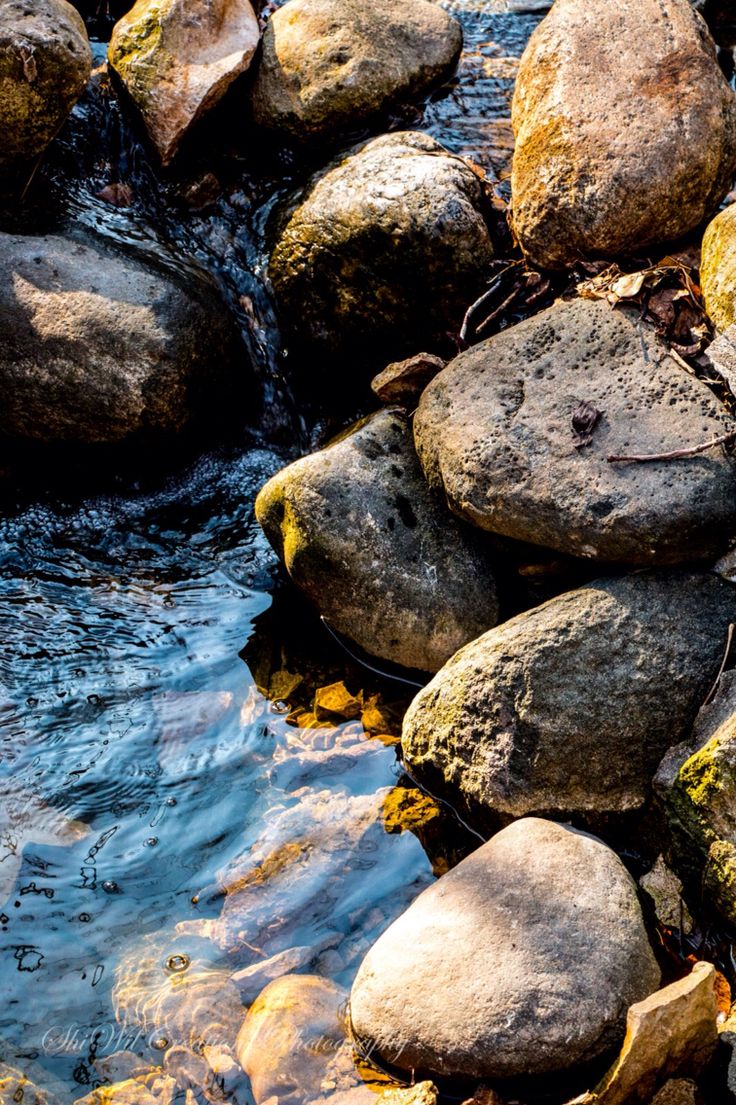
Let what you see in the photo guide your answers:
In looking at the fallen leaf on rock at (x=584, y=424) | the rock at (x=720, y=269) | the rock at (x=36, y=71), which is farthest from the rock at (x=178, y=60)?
the fallen leaf on rock at (x=584, y=424)

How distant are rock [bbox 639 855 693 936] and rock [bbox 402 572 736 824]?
0.71 ft

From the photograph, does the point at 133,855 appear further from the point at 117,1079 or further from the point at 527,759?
the point at 527,759

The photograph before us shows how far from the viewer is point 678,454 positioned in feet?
10.7

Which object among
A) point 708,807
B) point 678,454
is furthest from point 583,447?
point 708,807

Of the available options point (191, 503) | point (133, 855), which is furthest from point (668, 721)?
point (191, 503)

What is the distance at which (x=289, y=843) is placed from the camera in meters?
3.38

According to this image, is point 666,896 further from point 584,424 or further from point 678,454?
point 584,424

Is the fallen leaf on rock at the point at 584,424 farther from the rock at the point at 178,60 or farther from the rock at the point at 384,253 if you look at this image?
the rock at the point at 178,60

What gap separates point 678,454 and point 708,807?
46.6 inches

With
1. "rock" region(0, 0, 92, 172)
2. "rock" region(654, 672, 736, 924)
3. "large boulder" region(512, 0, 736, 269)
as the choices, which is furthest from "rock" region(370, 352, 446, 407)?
"rock" region(0, 0, 92, 172)

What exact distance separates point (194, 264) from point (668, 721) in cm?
341

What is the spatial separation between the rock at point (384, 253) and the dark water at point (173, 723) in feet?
1.19

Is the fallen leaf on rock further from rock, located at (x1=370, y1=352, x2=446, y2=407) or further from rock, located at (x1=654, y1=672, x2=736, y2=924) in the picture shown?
rock, located at (x1=654, y1=672, x2=736, y2=924)

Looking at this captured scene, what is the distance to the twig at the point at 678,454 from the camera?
3258 millimetres
